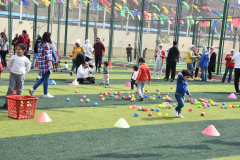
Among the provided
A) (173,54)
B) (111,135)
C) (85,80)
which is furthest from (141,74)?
(173,54)

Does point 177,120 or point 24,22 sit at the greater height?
point 24,22

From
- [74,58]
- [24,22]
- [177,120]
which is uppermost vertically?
[24,22]

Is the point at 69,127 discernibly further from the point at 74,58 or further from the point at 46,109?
the point at 74,58

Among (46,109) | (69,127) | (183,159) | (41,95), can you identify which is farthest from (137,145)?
(41,95)

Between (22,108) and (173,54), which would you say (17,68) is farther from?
(173,54)

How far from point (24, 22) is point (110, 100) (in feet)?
97.8

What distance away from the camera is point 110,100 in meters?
8.88

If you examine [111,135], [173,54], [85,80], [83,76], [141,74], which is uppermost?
[173,54]

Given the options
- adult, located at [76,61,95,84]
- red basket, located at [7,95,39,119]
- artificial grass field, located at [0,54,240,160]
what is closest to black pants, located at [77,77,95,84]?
adult, located at [76,61,95,84]

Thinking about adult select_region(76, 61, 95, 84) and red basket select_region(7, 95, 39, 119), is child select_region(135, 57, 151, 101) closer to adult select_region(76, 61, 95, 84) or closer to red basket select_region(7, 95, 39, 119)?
adult select_region(76, 61, 95, 84)

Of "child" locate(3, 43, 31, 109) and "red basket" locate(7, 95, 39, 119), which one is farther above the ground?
"child" locate(3, 43, 31, 109)

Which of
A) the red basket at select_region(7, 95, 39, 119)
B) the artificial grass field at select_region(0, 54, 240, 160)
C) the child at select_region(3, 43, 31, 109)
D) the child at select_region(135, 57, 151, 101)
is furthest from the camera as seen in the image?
the child at select_region(135, 57, 151, 101)

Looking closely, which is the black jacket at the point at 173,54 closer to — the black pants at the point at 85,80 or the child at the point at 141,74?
the black pants at the point at 85,80

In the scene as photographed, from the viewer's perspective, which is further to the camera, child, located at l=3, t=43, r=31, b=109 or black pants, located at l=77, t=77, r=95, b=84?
black pants, located at l=77, t=77, r=95, b=84
